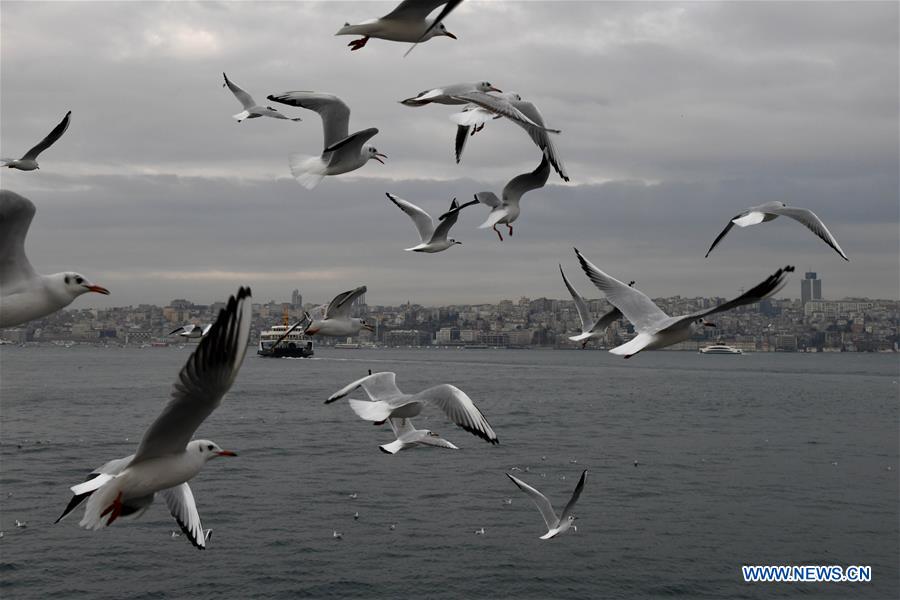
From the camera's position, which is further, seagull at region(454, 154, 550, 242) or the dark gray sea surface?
the dark gray sea surface

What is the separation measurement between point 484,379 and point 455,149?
82583mm

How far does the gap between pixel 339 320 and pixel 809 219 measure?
5245 millimetres

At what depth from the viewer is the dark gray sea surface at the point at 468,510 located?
68.9 feet

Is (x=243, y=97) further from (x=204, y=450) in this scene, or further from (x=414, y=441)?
(x=204, y=450)

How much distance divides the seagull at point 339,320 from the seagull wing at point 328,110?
8.27ft

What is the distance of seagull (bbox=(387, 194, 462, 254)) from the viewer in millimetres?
10562

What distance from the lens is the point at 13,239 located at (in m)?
5.71

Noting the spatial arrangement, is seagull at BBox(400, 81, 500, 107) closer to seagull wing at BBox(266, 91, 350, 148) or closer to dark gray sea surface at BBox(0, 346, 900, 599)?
seagull wing at BBox(266, 91, 350, 148)

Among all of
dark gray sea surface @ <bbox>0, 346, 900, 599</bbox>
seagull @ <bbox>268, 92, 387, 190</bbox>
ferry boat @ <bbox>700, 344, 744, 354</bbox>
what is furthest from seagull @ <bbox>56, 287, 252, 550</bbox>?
ferry boat @ <bbox>700, 344, 744, 354</bbox>

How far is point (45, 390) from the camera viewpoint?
74.1m

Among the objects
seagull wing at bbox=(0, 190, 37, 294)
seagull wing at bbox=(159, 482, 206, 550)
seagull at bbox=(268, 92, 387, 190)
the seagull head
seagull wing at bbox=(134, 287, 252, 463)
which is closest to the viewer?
seagull wing at bbox=(134, 287, 252, 463)

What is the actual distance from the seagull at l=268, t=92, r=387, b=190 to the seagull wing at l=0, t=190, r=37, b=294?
268 cm

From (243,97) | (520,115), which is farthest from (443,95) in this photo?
(243,97)

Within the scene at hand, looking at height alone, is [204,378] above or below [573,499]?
above
